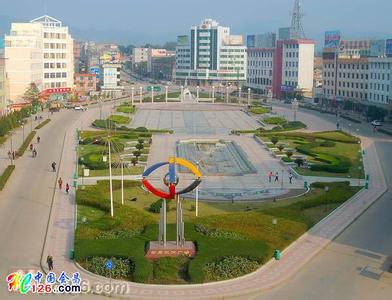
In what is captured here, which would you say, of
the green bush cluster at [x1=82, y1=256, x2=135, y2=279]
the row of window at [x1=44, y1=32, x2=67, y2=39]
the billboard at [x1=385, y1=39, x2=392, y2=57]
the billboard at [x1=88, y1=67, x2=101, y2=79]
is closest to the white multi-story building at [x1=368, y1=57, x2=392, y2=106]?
the billboard at [x1=385, y1=39, x2=392, y2=57]

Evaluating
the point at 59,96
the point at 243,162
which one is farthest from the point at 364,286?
the point at 59,96

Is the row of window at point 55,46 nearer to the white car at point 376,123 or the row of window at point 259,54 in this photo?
the row of window at point 259,54

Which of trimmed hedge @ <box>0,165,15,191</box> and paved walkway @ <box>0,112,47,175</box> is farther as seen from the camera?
paved walkway @ <box>0,112,47,175</box>

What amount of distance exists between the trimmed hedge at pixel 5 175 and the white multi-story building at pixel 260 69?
62.5 m

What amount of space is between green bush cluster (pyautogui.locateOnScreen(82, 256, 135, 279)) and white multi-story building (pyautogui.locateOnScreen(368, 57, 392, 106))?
4577 centimetres

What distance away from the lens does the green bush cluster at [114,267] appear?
57.5ft

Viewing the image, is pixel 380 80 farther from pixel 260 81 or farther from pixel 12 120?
pixel 12 120

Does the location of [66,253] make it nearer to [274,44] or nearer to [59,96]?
[59,96]

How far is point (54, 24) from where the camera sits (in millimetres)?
75500

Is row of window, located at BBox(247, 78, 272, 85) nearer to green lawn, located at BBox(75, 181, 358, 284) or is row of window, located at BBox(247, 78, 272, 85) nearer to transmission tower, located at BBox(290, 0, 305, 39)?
transmission tower, located at BBox(290, 0, 305, 39)

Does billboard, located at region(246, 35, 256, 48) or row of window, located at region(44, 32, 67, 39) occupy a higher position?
billboard, located at region(246, 35, 256, 48)

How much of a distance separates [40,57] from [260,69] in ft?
123

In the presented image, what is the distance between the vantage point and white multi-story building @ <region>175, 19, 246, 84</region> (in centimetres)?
11712

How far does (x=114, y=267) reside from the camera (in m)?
17.7
